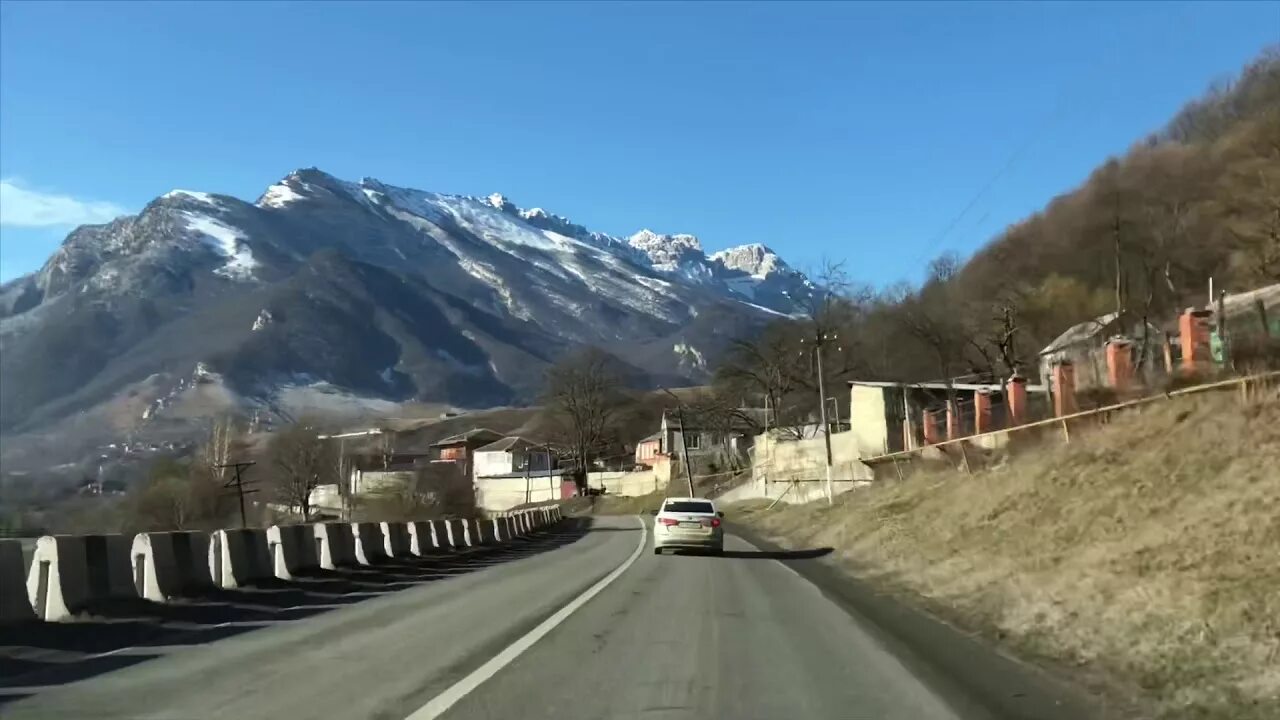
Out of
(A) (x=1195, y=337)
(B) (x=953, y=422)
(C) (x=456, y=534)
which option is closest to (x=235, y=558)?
(C) (x=456, y=534)

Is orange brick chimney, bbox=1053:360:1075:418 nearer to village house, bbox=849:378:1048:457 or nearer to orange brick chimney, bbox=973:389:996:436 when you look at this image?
village house, bbox=849:378:1048:457

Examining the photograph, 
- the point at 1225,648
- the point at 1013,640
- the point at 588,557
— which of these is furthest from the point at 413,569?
the point at 1225,648

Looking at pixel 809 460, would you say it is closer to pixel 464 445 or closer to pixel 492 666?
pixel 492 666

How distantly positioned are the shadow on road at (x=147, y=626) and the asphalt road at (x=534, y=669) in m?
0.36

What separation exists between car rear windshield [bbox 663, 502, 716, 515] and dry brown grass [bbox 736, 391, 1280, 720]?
4.65 m

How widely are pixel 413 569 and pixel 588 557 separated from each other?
6823 millimetres

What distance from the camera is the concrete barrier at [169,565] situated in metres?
14.6

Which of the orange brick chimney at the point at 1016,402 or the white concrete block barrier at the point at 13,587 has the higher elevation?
the orange brick chimney at the point at 1016,402

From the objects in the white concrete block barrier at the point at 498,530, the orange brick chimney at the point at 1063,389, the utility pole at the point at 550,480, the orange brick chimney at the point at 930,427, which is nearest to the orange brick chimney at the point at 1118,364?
the orange brick chimney at the point at 1063,389

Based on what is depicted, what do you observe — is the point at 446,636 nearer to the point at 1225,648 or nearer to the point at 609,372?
the point at 1225,648

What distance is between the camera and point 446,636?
12.6 meters

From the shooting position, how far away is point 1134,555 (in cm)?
1386

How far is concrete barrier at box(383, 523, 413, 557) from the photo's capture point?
26.6 meters

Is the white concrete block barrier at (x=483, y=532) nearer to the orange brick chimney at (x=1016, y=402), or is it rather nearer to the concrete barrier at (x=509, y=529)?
the concrete barrier at (x=509, y=529)
